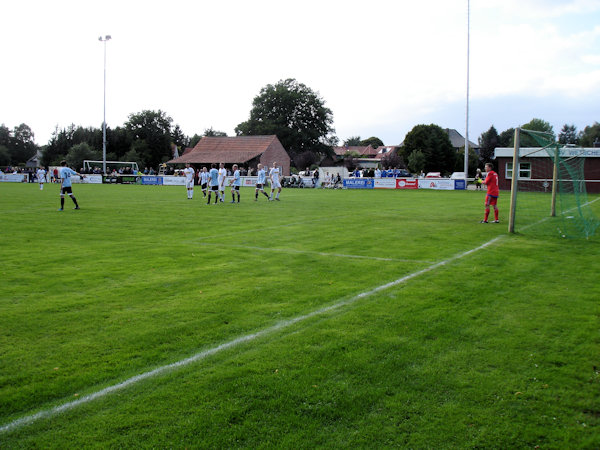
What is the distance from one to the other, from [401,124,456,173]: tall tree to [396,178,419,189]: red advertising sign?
40529mm

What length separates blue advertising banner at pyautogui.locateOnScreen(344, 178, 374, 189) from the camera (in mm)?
49469

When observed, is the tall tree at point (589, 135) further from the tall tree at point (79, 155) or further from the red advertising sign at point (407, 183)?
the tall tree at point (79, 155)

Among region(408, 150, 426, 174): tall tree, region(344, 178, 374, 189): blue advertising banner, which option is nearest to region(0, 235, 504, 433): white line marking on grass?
region(344, 178, 374, 189): blue advertising banner

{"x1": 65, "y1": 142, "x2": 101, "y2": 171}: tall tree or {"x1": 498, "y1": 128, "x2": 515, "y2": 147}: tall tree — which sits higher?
{"x1": 498, "y1": 128, "x2": 515, "y2": 147}: tall tree

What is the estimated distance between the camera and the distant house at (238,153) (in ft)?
241

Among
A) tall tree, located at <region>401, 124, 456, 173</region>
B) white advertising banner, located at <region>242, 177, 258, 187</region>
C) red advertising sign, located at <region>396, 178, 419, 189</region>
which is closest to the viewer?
red advertising sign, located at <region>396, 178, 419, 189</region>

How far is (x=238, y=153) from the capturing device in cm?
7538

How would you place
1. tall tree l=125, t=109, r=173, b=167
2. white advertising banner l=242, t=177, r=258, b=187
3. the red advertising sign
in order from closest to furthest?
the red advertising sign < white advertising banner l=242, t=177, r=258, b=187 < tall tree l=125, t=109, r=173, b=167

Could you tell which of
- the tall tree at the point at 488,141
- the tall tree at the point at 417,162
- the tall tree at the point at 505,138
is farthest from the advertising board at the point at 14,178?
the tall tree at the point at 505,138

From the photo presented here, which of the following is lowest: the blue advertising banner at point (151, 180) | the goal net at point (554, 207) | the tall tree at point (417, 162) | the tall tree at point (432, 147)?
the goal net at point (554, 207)

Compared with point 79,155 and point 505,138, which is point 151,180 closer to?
point 79,155

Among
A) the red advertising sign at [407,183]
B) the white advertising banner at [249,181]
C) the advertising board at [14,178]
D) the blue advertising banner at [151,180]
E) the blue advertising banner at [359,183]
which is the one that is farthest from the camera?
the advertising board at [14,178]

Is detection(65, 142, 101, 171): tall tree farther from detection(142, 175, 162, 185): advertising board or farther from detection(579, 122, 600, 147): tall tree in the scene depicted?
detection(579, 122, 600, 147): tall tree

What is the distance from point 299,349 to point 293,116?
91442 mm
